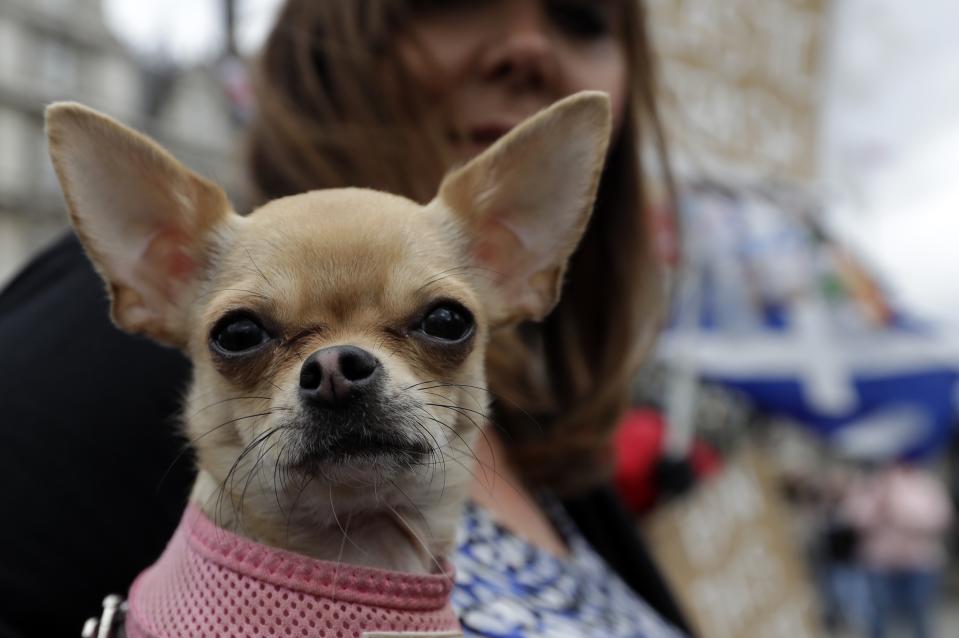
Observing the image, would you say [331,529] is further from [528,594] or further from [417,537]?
[528,594]

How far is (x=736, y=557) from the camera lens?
10.8 feet

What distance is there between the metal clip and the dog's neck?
143mm

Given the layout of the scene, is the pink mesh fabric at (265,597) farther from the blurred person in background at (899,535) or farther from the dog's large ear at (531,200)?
the blurred person in background at (899,535)

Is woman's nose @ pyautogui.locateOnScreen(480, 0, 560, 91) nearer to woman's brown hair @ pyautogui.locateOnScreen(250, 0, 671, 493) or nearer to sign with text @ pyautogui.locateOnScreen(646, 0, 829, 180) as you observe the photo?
woman's brown hair @ pyautogui.locateOnScreen(250, 0, 671, 493)

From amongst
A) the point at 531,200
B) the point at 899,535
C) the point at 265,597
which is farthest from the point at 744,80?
the point at 899,535

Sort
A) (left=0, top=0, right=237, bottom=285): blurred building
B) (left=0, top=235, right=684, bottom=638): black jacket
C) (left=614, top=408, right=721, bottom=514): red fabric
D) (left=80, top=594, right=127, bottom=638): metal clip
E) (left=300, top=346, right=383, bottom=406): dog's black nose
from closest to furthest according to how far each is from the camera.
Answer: (left=300, top=346, right=383, bottom=406): dog's black nose, (left=80, top=594, right=127, bottom=638): metal clip, (left=0, top=235, right=684, bottom=638): black jacket, (left=614, top=408, right=721, bottom=514): red fabric, (left=0, top=0, right=237, bottom=285): blurred building

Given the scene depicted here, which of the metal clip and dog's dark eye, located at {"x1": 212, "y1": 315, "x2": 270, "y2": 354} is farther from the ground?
dog's dark eye, located at {"x1": 212, "y1": 315, "x2": 270, "y2": 354}

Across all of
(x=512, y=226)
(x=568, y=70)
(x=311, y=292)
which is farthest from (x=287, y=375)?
(x=568, y=70)

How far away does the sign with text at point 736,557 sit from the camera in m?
3.11

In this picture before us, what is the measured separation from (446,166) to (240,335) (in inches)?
34.0

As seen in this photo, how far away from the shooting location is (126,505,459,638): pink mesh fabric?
78 cm

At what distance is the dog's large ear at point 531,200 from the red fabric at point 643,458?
2.14 metres

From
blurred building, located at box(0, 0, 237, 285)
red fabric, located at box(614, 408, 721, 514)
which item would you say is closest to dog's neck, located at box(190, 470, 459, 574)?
red fabric, located at box(614, 408, 721, 514)

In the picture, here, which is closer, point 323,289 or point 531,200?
point 323,289
